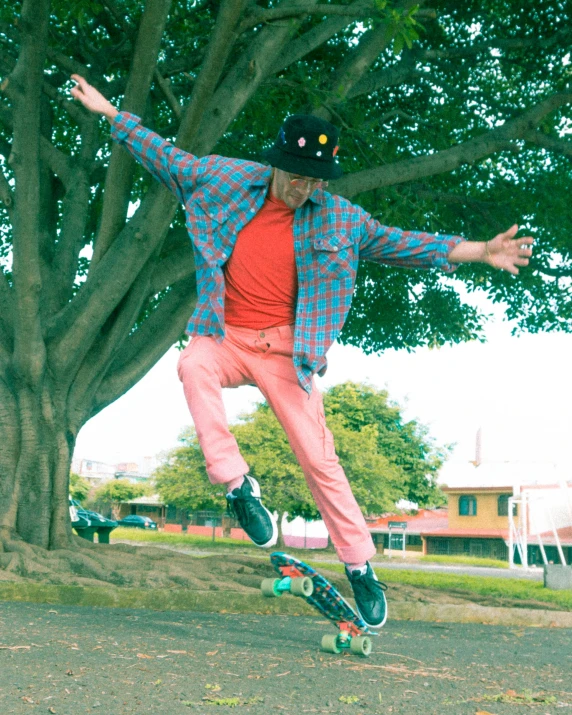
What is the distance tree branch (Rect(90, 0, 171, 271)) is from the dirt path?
15.5 ft

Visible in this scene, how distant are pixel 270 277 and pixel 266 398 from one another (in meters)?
0.63

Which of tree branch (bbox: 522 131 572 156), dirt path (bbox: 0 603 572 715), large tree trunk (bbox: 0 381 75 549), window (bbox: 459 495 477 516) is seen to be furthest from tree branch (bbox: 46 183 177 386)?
window (bbox: 459 495 477 516)

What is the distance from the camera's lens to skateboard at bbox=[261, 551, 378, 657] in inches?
203

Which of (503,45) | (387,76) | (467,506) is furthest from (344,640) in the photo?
(467,506)

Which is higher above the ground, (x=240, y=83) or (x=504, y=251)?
(x=240, y=83)

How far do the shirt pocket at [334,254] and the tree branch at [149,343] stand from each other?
6697 millimetres

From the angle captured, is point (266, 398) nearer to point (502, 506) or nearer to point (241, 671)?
point (241, 671)

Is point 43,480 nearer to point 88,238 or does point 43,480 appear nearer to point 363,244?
point 88,238

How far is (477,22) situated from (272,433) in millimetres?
29269

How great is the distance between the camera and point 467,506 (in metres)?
55.5

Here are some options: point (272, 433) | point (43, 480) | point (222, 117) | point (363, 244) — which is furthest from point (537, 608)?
point (272, 433)

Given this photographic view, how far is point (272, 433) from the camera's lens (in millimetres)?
41375

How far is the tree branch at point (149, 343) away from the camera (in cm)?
1128

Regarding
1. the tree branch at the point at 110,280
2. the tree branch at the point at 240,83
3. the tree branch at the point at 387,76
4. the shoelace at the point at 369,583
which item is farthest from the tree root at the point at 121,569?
the tree branch at the point at 387,76
